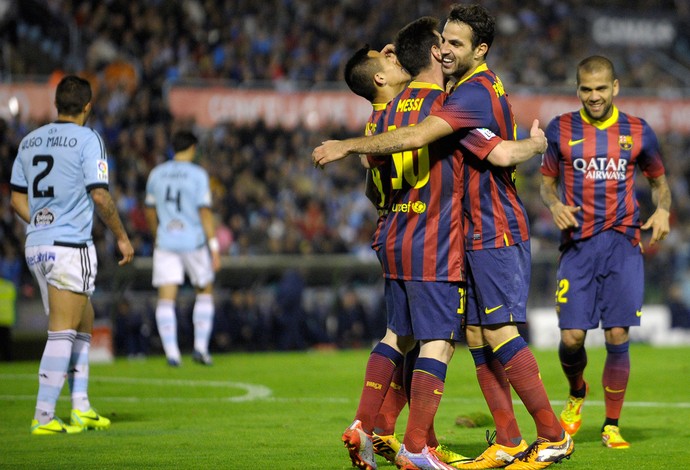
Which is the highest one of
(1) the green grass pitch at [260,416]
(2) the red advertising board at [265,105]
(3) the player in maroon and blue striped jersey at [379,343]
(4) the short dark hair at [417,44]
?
(2) the red advertising board at [265,105]

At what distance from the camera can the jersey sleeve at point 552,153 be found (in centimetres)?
781

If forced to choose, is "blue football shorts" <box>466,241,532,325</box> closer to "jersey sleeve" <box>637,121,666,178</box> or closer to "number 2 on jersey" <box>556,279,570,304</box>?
"number 2 on jersey" <box>556,279,570,304</box>

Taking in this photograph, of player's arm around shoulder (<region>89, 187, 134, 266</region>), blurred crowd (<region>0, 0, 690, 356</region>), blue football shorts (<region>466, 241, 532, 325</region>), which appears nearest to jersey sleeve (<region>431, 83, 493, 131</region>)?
blue football shorts (<region>466, 241, 532, 325</region>)

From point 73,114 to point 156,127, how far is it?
42.1 ft

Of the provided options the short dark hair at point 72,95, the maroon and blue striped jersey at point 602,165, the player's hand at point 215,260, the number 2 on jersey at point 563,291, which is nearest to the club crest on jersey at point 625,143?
the maroon and blue striped jersey at point 602,165

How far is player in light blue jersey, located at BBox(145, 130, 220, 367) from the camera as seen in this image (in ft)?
45.6

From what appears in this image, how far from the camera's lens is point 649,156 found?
7.75m

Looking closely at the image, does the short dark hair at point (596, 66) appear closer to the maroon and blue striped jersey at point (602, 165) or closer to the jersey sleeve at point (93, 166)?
the maroon and blue striped jersey at point (602, 165)

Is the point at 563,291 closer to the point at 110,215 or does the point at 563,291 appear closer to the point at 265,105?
the point at 110,215

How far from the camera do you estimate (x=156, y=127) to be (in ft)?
67.8

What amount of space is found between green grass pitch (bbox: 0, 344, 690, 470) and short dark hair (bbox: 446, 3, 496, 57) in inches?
91.5

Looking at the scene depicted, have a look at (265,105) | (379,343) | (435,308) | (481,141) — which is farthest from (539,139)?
(265,105)

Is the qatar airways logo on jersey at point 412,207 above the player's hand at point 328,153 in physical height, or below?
below

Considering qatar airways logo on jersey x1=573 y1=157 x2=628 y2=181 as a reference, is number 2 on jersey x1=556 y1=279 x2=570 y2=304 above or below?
below
